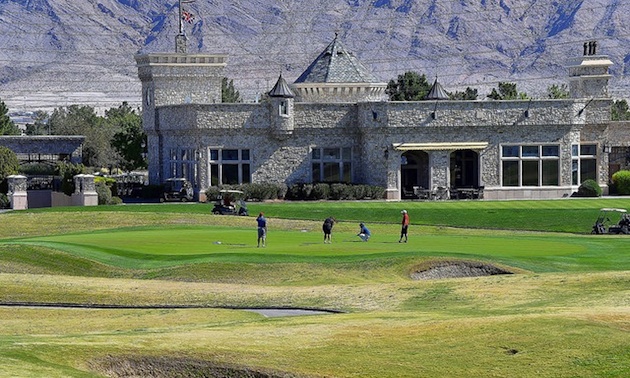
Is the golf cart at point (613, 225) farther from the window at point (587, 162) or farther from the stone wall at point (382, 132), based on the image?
the window at point (587, 162)

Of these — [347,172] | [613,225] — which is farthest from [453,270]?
[347,172]

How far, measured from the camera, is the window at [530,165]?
76.6m

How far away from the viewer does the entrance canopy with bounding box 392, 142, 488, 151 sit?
75.0 m

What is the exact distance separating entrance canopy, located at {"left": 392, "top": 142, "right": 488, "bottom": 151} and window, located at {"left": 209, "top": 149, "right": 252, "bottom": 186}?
801 cm

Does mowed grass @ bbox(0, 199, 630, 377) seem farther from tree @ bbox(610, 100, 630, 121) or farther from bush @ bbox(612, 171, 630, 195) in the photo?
tree @ bbox(610, 100, 630, 121)

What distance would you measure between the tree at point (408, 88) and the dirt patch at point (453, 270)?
8246 centimetres

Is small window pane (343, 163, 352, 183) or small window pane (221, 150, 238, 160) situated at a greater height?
small window pane (221, 150, 238, 160)

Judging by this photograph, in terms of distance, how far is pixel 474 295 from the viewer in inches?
1346

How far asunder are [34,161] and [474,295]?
→ 74.8 meters

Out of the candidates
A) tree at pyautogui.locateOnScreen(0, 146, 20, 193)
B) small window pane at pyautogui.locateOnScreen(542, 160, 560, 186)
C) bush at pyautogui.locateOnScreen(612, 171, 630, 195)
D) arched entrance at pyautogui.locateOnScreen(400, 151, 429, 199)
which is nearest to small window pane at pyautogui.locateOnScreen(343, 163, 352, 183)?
arched entrance at pyautogui.locateOnScreen(400, 151, 429, 199)

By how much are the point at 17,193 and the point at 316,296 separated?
1640 inches

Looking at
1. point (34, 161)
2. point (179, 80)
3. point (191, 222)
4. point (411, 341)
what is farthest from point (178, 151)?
point (411, 341)

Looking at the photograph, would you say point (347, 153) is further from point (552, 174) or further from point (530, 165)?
point (552, 174)

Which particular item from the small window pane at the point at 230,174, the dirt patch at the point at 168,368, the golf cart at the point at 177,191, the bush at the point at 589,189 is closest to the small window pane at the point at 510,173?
the bush at the point at 589,189
